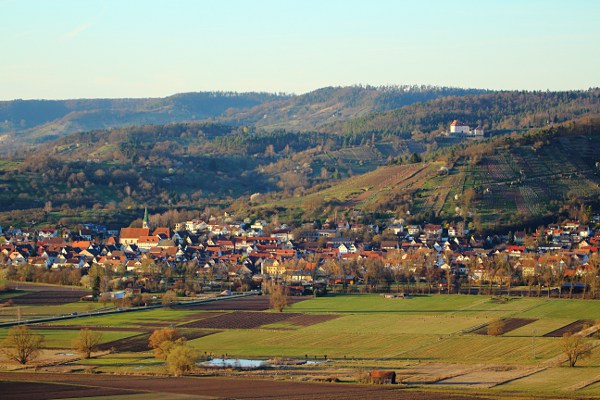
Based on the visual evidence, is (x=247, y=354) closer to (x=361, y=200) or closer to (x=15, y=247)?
(x=15, y=247)

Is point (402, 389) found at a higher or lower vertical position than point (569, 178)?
lower

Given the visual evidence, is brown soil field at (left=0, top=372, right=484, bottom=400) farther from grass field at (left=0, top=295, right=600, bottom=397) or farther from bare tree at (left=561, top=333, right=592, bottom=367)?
bare tree at (left=561, top=333, right=592, bottom=367)

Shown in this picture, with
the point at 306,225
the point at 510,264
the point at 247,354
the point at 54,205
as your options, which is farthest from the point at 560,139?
the point at 247,354

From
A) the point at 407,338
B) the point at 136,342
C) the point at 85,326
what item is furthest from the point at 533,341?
the point at 85,326

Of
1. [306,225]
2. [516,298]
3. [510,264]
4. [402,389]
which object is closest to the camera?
[402,389]

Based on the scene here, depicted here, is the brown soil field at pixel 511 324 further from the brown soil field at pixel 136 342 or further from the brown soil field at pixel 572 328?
the brown soil field at pixel 136 342

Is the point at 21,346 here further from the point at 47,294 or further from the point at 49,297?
the point at 47,294

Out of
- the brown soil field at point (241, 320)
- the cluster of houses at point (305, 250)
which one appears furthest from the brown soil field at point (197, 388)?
the cluster of houses at point (305, 250)
